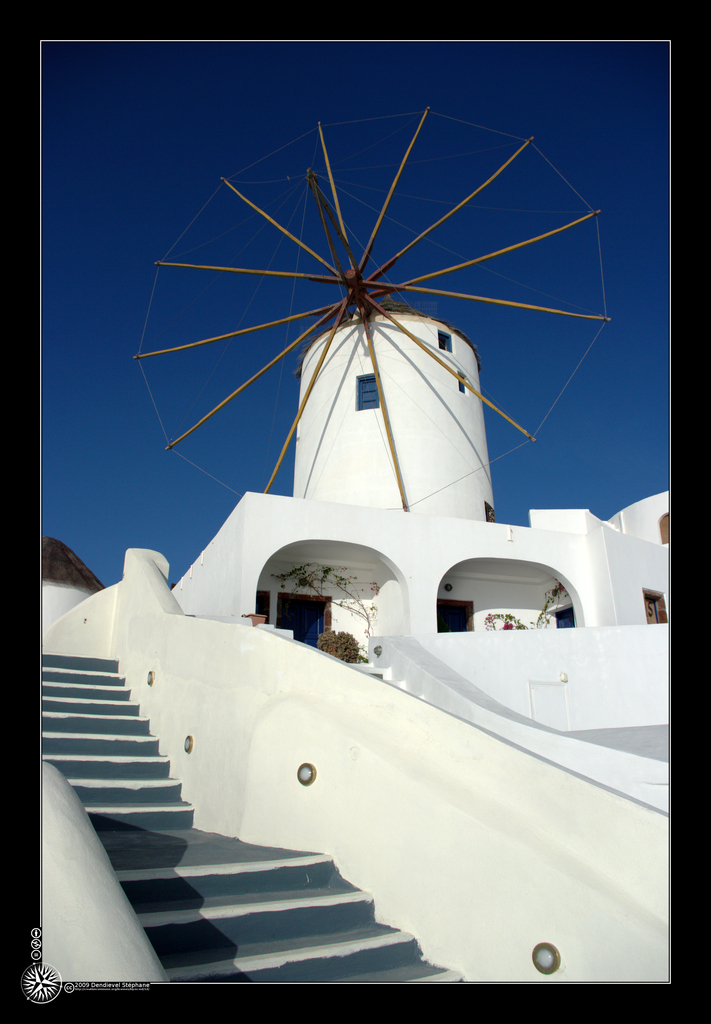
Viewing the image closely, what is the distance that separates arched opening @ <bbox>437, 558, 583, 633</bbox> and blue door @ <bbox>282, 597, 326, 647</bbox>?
245 centimetres

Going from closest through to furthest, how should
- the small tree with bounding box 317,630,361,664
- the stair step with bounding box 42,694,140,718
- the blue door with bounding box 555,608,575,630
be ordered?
the stair step with bounding box 42,694,140,718 < the small tree with bounding box 317,630,361,664 < the blue door with bounding box 555,608,575,630

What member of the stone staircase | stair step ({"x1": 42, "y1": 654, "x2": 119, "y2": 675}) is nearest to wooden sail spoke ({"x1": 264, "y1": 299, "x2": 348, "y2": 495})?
stair step ({"x1": 42, "y1": 654, "x2": 119, "y2": 675})

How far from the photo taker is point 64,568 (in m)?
21.1

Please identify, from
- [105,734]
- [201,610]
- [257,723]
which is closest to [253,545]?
[201,610]

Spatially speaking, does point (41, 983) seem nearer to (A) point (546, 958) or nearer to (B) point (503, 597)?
(A) point (546, 958)

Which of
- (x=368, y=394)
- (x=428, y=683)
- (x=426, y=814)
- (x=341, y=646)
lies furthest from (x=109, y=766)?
(x=368, y=394)

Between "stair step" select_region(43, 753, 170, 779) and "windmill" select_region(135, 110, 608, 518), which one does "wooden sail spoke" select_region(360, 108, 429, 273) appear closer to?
"windmill" select_region(135, 110, 608, 518)

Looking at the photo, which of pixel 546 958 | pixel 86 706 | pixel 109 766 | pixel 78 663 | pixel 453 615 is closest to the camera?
pixel 546 958

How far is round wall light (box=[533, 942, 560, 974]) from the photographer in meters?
2.49

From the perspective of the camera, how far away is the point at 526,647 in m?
8.69

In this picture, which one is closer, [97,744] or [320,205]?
[97,744]

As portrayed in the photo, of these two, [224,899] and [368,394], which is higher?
[368,394]

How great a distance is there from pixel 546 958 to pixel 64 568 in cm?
2128
